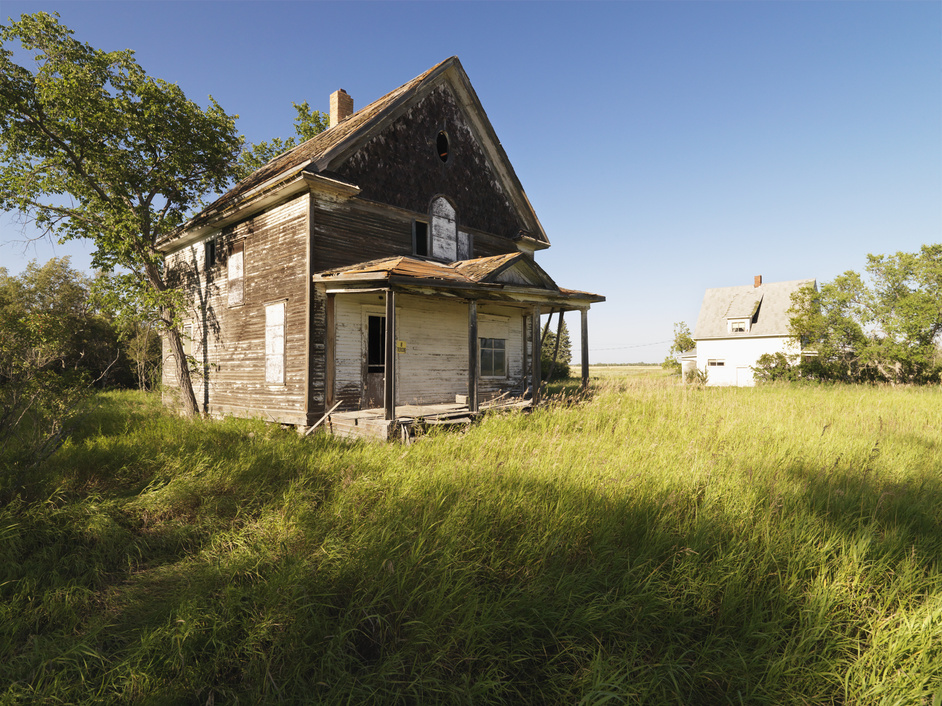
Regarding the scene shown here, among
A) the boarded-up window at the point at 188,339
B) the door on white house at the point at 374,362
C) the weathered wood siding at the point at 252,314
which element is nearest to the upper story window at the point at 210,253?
the weathered wood siding at the point at 252,314

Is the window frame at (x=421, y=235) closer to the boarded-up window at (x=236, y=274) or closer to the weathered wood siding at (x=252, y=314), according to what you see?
the weathered wood siding at (x=252, y=314)

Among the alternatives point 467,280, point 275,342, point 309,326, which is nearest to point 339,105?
point 275,342

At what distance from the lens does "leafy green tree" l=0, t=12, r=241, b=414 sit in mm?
10492

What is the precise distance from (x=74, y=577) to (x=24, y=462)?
2527 mm

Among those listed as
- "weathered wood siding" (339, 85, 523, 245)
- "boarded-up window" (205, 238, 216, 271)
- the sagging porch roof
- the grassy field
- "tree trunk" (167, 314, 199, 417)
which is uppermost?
"weathered wood siding" (339, 85, 523, 245)

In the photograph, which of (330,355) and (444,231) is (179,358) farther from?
(444,231)

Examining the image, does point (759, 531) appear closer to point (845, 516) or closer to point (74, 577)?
point (845, 516)

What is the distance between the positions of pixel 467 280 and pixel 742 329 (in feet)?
101

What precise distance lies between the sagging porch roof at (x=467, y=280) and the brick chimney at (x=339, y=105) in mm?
7115

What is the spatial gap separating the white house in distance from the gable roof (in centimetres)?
2359

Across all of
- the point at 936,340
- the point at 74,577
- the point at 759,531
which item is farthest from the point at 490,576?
the point at 936,340

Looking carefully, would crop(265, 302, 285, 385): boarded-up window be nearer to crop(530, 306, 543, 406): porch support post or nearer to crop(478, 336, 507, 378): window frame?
crop(478, 336, 507, 378): window frame

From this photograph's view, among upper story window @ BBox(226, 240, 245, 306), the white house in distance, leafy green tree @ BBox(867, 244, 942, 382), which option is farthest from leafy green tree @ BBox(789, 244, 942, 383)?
upper story window @ BBox(226, 240, 245, 306)

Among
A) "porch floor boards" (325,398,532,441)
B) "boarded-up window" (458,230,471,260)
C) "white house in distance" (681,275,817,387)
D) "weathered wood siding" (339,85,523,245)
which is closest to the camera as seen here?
"porch floor boards" (325,398,532,441)
